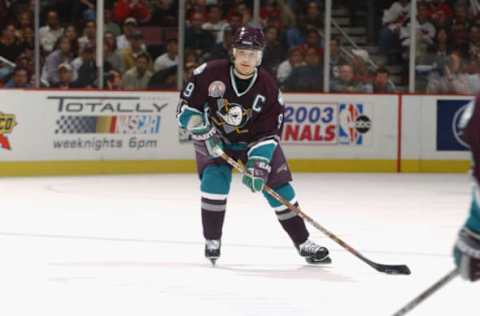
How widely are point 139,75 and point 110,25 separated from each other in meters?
0.51

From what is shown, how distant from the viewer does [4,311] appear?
14.1ft

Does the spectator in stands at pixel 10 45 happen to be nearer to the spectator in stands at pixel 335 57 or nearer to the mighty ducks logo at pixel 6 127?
the mighty ducks logo at pixel 6 127

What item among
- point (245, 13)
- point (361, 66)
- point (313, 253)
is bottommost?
point (313, 253)

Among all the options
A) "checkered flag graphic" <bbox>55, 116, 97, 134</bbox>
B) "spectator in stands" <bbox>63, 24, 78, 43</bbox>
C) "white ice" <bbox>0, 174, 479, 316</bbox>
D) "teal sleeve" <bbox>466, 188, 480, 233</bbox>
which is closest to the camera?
"teal sleeve" <bbox>466, 188, 480, 233</bbox>

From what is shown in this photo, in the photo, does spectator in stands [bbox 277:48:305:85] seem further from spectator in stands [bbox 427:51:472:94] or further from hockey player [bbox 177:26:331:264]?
hockey player [bbox 177:26:331:264]

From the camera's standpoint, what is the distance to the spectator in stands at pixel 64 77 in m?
10.5

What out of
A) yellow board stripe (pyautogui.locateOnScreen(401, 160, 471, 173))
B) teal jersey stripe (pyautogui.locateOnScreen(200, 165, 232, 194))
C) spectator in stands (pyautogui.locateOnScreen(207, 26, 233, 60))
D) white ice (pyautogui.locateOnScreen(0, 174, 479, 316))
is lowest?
yellow board stripe (pyautogui.locateOnScreen(401, 160, 471, 173))

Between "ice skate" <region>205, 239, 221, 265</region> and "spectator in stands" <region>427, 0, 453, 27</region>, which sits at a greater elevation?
"spectator in stands" <region>427, 0, 453, 27</region>

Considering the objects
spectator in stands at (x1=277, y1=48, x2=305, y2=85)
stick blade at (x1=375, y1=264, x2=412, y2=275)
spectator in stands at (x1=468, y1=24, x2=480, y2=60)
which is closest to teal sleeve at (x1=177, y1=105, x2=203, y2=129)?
stick blade at (x1=375, y1=264, x2=412, y2=275)

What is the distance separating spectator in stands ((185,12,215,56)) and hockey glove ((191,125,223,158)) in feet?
18.3

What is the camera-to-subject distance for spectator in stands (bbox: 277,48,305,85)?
36.6 feet

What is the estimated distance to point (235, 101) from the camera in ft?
17.8

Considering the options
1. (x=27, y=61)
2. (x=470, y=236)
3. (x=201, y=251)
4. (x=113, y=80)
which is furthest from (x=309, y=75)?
(x=470, y=236)

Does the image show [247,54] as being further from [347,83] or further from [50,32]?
[347,83]
